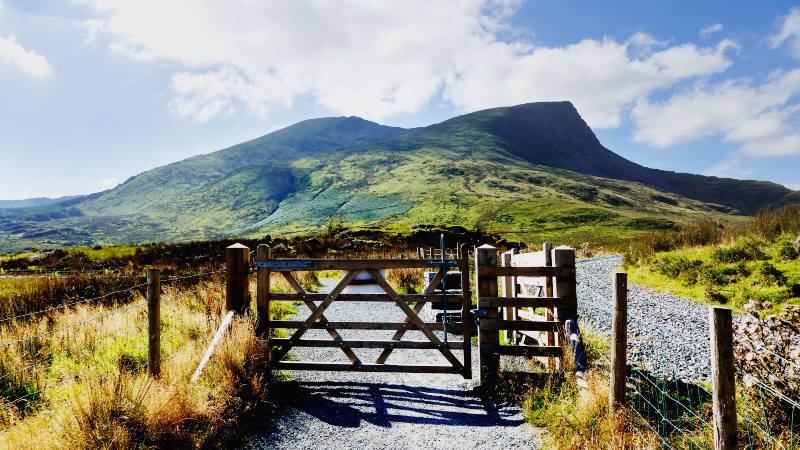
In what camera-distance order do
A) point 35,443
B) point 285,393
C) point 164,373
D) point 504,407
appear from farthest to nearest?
point 285,393, point 504,407, point 164,373, point 35,443

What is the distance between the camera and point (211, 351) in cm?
658

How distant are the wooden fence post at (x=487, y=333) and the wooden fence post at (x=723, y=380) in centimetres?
402

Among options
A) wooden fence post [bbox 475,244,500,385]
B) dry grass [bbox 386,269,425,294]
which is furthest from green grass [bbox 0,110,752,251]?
wooden fence post [bbox 475,244,500,385]

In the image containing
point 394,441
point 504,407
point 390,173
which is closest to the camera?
point 394,441

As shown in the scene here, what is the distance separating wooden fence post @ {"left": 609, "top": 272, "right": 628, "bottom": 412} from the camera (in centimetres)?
497

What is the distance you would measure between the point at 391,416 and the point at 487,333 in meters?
2.02

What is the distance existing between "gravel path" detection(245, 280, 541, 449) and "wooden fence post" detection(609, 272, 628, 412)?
1.07m

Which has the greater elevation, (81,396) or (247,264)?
(247,264)

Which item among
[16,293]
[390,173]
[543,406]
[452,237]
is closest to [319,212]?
[390,173]

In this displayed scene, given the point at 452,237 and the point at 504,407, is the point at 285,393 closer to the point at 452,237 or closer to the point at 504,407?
the point at 504,407

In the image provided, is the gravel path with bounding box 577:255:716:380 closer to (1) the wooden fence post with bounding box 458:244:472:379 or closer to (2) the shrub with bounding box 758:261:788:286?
(2) the shrub with bounding box 758:261:788:286

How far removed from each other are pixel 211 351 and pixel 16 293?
37.9 ft

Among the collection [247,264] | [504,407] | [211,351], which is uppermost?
[247,264]

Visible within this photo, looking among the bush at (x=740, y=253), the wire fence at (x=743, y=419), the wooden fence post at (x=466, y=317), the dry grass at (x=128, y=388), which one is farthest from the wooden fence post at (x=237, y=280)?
the bush at (x=740, y=253)
